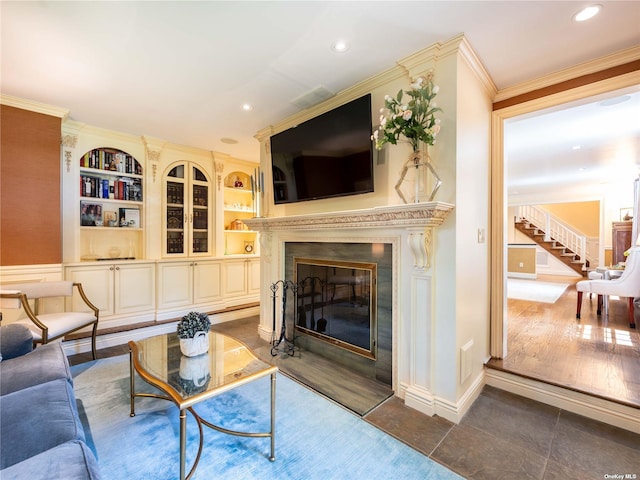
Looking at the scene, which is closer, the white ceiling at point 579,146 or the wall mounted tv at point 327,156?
the wall mounted tv at point 327,156

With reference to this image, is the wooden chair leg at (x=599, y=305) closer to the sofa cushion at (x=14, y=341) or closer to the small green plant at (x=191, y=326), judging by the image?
the small green plant at (x=191, y=326)

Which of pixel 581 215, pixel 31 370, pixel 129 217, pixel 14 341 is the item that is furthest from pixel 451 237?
pixel 581 215

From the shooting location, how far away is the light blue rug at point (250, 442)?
58.7 inches

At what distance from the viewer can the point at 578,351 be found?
2.73 metres

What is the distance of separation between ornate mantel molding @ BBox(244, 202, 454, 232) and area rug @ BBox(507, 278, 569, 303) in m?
4.68

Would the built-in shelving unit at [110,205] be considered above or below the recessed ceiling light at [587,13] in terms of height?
below

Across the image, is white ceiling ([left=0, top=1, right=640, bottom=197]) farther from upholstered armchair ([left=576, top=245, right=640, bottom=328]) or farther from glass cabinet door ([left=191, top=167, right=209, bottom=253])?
upholstered armchair ([left=576, top=245, right=640, bottom=328])

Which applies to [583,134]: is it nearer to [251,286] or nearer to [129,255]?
[251,286]

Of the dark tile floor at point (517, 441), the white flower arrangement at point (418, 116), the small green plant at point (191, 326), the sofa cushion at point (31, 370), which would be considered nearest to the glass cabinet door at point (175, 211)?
the sofa cushion at point (31, 370)

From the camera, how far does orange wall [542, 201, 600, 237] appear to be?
29.1 ft

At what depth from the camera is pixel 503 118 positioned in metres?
2.48

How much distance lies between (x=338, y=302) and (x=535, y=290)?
570 centimetres

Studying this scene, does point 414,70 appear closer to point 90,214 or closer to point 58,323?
point 58,323

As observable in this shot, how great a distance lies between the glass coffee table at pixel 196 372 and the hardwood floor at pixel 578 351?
6.63ft
